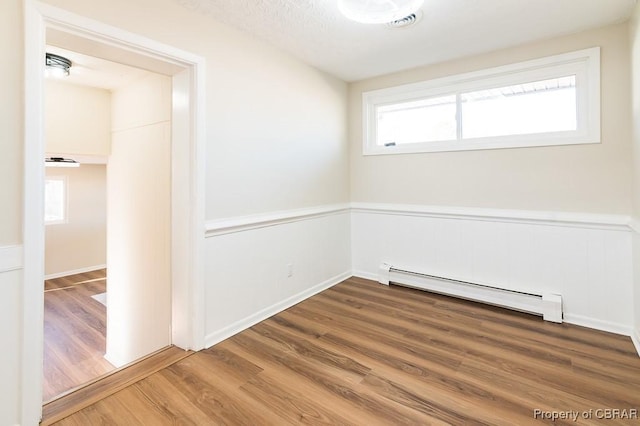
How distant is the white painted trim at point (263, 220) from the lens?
2307 millimetres

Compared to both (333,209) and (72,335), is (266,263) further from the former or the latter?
(72,335)

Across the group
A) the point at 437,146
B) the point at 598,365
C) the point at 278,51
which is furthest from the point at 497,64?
the point at 598,365

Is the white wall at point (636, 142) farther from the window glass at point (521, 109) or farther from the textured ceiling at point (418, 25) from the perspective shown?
the window glass at point (521, 109)

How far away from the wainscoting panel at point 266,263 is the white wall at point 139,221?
49cm

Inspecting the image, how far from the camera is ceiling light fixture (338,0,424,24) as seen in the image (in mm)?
1832

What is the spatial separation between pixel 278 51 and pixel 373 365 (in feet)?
8.74

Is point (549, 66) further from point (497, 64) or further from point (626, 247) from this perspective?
point (626, 247)

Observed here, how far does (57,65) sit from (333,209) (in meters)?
2.86

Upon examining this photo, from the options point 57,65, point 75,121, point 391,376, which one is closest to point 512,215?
point 391,376

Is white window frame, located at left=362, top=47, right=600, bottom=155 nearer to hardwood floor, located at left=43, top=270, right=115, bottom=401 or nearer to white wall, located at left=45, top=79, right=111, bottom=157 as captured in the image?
white wall, located at left=45, top=79, right=111, bottom=157

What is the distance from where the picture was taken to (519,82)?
281 cm

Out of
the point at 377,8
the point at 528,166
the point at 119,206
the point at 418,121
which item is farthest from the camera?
the point at 418,121

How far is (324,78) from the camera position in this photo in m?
3.43

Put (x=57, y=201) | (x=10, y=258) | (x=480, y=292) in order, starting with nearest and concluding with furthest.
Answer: (x=10, y=258) → (x=480, y=292) → (x=57, y=201)
